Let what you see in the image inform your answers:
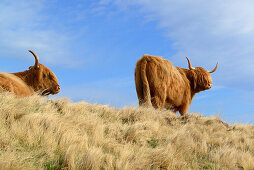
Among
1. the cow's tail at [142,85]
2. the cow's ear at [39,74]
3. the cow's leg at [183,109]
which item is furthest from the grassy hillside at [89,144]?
the cow's leg at [183,109]

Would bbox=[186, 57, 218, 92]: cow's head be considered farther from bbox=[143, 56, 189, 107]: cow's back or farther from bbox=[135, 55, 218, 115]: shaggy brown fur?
bbox=[143, 56, 189, 107]: cow's back

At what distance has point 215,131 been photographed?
8242 mm

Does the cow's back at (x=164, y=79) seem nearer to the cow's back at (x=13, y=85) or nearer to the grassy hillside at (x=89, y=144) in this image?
the grassy hillside at (x=89, y=144)

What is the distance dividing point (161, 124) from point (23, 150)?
472 cm

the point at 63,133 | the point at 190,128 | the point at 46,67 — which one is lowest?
the point at 63,133

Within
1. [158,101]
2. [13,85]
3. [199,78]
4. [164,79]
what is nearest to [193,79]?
[199,78]

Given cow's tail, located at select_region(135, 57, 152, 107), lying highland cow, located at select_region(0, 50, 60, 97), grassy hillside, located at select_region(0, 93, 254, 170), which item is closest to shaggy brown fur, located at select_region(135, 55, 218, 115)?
cow's tail, located at select_region(135, 57, 152, 107)

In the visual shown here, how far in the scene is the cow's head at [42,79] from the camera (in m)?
9.07

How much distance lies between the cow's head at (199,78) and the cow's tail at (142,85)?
315 cm

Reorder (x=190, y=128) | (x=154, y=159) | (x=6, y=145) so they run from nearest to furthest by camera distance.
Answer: (x=6, y=145) → (x=154, y=159) → (x=190, y=128)

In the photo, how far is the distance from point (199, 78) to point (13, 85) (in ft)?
25.9

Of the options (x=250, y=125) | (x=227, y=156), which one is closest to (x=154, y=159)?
(x=227, y=156)

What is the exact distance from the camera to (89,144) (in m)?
4.49

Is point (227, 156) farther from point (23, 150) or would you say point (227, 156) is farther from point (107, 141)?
point (23, 150)
